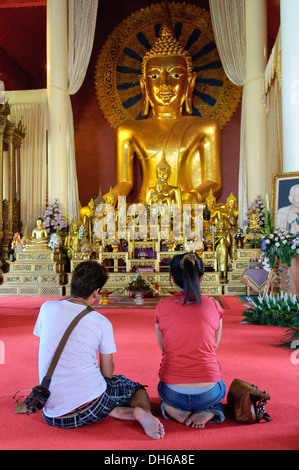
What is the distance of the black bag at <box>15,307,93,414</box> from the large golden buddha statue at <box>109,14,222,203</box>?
7.86 m

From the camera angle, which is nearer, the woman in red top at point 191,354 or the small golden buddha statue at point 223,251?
the woman in red top at point 191,354

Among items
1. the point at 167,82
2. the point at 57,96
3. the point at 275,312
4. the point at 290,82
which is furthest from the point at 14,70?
the point at 275,312

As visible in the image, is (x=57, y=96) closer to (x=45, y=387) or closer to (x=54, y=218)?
(x=54, y=218)

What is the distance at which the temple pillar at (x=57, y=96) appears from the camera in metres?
8.57

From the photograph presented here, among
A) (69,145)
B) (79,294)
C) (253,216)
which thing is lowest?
(79,294)

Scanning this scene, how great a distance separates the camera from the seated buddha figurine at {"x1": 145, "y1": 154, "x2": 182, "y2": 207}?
8492mm

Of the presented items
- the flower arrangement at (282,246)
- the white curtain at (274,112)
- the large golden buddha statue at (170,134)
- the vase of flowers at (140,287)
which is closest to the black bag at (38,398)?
the flower arrangement at (282,246)

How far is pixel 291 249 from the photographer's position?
418cm

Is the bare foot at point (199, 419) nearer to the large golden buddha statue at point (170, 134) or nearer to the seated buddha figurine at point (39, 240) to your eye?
the seated buddha figurine at point (39, 240)

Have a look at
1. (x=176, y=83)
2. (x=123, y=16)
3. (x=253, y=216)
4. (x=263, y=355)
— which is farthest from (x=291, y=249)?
Result: (x=123, y=16)

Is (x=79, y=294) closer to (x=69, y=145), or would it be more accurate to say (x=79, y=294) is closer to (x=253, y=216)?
(x=253, y=216)

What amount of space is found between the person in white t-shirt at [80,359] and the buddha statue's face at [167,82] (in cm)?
865

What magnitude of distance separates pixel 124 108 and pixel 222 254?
4.83 m
